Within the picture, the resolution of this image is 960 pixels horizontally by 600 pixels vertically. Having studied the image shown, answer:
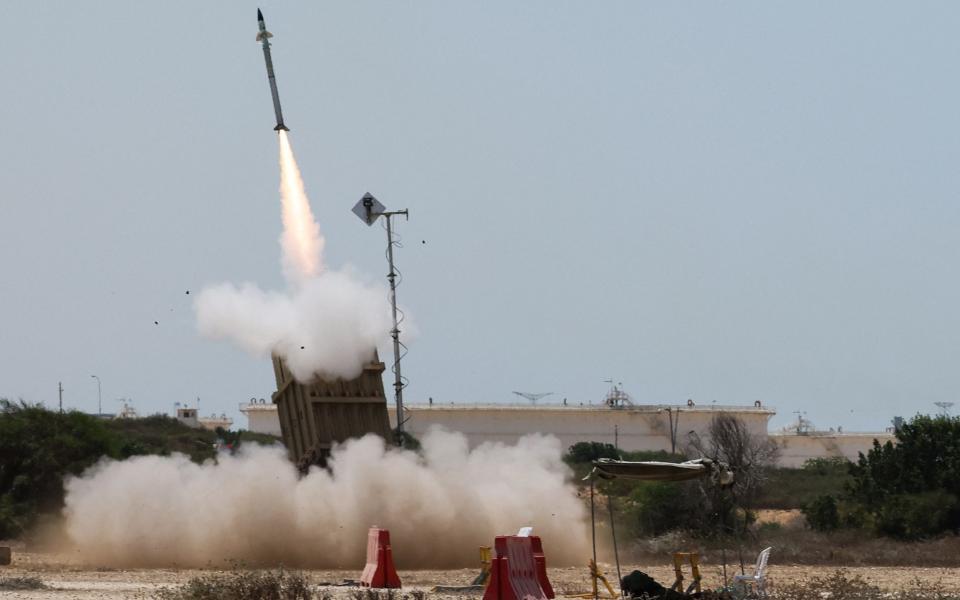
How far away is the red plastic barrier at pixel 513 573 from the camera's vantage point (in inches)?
743

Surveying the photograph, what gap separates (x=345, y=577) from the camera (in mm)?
28375

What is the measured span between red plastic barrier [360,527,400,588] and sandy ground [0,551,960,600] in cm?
59

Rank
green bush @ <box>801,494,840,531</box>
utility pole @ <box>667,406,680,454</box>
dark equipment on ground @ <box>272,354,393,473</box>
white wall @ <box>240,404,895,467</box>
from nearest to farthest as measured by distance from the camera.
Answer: dark equipment on ground @ <box>272,354,393,473</box> < green bush @ <box>801,494,840,531</box> < white wall @ <box>240,404,895,467</box> < utility pole @ <box>667,406,680,454</box>

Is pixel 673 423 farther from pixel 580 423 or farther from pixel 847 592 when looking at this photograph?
pixel 847 592

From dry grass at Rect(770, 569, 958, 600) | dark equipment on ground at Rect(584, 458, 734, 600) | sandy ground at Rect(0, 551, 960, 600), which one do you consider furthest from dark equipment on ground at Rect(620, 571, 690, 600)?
sandy ground at Rect(0, 551, 960, 600)

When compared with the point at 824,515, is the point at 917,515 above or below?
above

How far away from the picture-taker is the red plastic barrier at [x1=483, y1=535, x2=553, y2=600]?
18875 millimetres

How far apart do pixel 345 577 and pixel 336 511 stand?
4.14m

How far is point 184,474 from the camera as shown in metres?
35.7

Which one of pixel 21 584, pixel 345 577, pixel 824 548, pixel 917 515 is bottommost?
pixel 824 548

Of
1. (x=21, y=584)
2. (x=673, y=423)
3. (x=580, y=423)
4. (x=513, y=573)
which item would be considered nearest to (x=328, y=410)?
(x=21, y=584)

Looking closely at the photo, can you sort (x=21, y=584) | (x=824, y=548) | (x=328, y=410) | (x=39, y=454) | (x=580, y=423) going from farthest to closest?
1. (x=580, y=423)
2. (x=39, y=454)
3. (x=824, y=548)
4. (x=328, y=410)
5. (x=21, y=584)

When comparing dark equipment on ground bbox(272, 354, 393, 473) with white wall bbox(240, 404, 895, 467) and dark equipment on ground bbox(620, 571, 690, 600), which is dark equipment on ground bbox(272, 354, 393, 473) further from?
white wall bbox(240, 404, 895, 467)

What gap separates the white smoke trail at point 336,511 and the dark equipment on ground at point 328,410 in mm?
347
